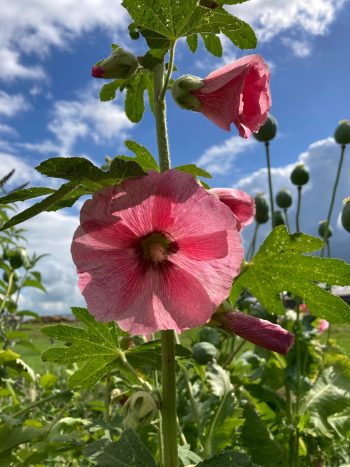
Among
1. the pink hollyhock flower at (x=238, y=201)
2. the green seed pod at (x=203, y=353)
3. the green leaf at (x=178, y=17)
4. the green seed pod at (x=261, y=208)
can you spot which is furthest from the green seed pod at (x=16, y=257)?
the green leaf at (x=178, y=17)

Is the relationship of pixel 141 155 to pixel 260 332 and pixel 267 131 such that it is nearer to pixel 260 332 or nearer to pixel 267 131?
pixel 260 332

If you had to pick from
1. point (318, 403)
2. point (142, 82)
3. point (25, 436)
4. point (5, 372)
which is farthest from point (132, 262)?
point (318, 403)

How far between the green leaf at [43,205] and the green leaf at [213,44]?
569 millimetres

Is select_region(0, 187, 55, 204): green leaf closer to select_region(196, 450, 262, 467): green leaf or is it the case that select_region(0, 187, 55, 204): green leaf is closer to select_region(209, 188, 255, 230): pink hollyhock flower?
select_region(209, 188, 255, 230): pink hollyhock flower

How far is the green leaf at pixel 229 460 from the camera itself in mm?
823

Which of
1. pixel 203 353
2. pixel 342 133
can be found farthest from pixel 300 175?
pixel 203 353

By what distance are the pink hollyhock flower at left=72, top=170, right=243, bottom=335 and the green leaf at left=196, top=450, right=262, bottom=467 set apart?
0.68 feet

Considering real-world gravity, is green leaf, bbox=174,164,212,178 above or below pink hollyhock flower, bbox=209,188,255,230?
above

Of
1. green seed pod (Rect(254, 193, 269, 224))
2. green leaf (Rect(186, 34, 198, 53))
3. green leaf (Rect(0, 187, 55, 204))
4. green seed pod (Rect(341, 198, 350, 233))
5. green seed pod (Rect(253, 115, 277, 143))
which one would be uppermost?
green seed pod (Rect(253, 115, 277, 143))

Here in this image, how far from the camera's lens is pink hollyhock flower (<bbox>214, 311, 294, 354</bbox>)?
0.86m

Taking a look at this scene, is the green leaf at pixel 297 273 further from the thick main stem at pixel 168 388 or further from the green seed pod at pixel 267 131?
the green seed pod at pixel 267 131

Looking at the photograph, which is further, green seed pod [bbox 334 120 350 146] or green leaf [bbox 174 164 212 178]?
green seed pod [bbox 334 120 350 146]

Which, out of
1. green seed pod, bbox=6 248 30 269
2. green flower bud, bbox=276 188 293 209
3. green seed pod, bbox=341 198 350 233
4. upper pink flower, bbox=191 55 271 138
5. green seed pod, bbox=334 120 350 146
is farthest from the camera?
green flower bud, bbox=276 188 293 209

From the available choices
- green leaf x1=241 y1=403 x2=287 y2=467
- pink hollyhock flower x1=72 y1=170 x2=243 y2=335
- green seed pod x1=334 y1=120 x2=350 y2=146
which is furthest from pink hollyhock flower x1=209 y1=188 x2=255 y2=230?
green seed pod x1=334 y1=120 x2=350 y2=146
